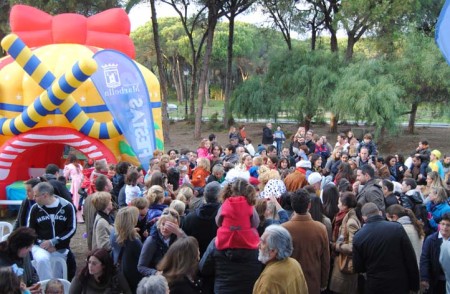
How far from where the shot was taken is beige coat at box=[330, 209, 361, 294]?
5.25 m

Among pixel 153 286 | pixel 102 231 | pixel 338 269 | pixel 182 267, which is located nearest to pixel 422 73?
pixel 338 269

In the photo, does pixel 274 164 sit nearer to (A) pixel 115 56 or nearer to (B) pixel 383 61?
(A) pixel 115 56

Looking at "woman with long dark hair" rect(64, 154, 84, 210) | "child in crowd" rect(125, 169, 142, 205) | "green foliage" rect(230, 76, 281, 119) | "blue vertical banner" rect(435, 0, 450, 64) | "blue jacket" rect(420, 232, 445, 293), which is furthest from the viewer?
"green foliage" rect(230, 76, 281, 119)

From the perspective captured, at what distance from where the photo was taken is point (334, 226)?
5645 millimetres

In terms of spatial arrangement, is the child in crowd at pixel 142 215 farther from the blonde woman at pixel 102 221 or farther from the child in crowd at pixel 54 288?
the child in crowd at pixel 54 288

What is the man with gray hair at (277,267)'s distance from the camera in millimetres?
3729

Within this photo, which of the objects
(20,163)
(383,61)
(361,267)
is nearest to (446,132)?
(383,61)

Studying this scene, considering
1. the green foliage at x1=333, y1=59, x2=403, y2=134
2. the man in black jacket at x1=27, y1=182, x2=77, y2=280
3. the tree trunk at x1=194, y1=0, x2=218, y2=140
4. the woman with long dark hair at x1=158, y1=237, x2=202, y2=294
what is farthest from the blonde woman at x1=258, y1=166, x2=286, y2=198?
the tree trunk at x1=194, y1=0, x2=218, y2=140

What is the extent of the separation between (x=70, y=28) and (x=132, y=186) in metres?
5.94

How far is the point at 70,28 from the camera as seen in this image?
11.8 m

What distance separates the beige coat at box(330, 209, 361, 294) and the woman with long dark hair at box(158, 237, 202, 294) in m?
1.81

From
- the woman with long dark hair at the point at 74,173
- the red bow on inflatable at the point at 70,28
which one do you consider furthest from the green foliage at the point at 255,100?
the woman with long dark hair at the point at 74,173

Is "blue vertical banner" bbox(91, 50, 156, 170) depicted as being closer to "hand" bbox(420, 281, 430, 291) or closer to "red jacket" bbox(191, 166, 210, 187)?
"red jacket" bbox(191, 166, 210, 187)

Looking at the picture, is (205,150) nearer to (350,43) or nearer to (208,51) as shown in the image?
(208,51)
